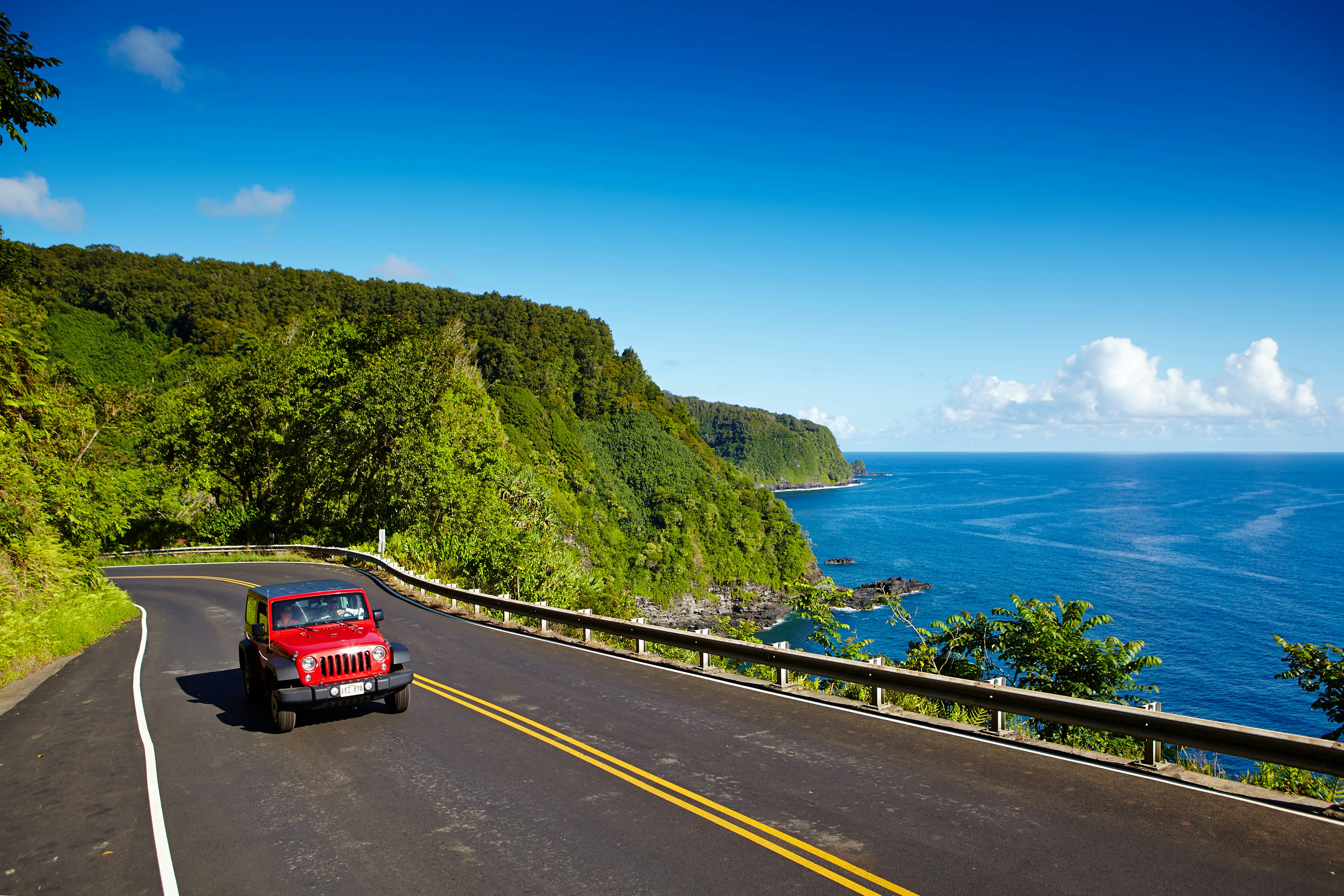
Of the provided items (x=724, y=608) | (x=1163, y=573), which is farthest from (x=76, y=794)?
(x=1163, y=573)

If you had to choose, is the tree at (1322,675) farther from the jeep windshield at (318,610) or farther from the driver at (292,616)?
the driver at (292,616)

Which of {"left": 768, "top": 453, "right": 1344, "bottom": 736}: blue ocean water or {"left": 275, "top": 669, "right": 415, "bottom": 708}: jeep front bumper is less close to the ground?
{"left": 275, "top": 669, "right": 415, "bottom": 708}: jeep front bumper

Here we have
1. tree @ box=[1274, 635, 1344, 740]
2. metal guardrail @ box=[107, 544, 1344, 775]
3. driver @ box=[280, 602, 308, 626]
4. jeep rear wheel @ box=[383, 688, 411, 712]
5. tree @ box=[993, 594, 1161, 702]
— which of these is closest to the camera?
metal guardrail @ box=[107, 544, 1344, 775]

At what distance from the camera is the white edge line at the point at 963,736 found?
6070 mm

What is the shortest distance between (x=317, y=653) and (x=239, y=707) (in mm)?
2694

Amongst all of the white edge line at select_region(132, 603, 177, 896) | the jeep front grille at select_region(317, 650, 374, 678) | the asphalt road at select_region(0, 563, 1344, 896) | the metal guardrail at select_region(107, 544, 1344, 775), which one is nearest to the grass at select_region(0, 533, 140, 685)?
the white edge line at select_region(132, 603, 177, 896)

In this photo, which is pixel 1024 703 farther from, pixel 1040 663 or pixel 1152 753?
pixel 1040 663

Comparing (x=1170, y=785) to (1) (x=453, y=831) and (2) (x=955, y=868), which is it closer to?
(2) (x=955, y=868)

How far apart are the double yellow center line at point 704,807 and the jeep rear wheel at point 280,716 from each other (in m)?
2.26

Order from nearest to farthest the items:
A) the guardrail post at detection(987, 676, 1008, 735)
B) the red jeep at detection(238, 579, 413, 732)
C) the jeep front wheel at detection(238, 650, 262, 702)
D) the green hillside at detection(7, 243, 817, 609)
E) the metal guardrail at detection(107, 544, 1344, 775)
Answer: the metal guardrail at detection(107, 544, 1344, 775) → the guardrail post at detection(987, 676, 1008, 735) → the red jeep at detection(238, 579, 413, 732) → the jeep front wheel at detection(238, 650, 262, 702) → the green hillside at detection(7, 243, 817, 609)

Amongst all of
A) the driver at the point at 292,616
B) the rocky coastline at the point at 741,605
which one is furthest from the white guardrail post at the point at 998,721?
the rocky coastline at the point at 741,605

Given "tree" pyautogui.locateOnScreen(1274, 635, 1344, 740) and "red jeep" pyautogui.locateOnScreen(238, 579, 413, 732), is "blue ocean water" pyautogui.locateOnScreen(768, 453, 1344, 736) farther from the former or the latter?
"red jeep" pyautogui.locateOnScreen(238, 579, 413, 732)

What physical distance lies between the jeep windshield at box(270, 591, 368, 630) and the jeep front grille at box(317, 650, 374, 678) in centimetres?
108

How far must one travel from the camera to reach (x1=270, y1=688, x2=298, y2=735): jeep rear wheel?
28.1 ft
